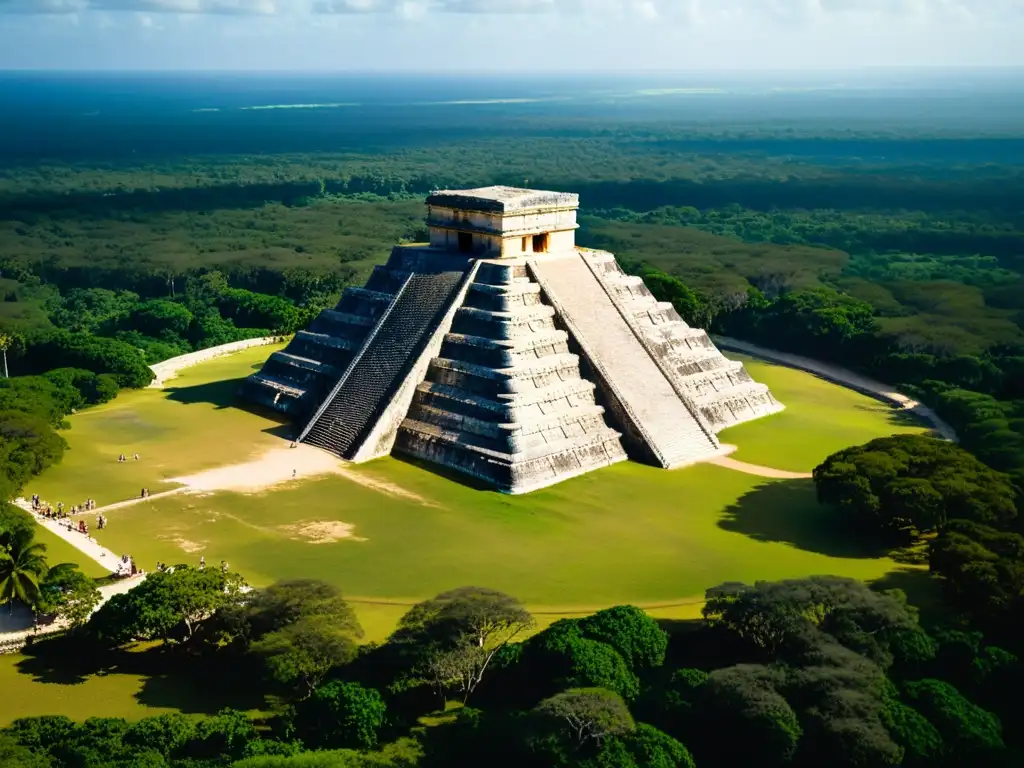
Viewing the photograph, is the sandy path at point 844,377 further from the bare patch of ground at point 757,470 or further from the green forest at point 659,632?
the bare patch of ground at point 757,470

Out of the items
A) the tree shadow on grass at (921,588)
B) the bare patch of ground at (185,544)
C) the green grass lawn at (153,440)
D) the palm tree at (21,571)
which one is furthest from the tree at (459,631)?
the green grass lawn at (153,440)

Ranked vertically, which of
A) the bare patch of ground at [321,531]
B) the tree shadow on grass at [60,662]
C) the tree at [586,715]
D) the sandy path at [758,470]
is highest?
the tree at [586,715]

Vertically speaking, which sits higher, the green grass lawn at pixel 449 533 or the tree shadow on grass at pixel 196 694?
the green grass lawn at pixel 449 533

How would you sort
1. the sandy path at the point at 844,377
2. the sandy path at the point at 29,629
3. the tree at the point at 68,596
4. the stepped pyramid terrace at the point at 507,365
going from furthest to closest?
the sandy path at the point at 844,377 < the stepped pyramid terrace at the point at 507,365 < the tree at the point at 68,596 < the sandy path at the point at 29,629

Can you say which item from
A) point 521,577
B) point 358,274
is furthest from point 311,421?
point 358,274

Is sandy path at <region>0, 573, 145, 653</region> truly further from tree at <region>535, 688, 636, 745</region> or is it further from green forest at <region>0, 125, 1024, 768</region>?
tree at <region>535, 688, 636, 745</region>

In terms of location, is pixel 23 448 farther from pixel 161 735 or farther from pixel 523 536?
pixel 161 735
